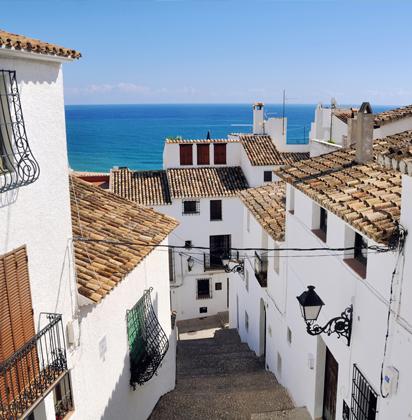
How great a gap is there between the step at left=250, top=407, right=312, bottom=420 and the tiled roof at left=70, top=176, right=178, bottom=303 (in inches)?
193

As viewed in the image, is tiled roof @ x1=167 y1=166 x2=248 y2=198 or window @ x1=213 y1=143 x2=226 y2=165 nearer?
tiled roof @ x1=167 y1=166 x2=248 y2=198

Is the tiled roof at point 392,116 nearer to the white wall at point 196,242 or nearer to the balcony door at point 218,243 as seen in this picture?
the white wall at point 196,242

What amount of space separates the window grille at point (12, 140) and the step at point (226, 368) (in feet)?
40.4

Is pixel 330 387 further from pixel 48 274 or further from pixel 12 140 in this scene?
pixel 12 140

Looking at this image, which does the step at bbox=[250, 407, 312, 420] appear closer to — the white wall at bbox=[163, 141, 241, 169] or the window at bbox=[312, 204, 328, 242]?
the window at bbox=[312, 204, 328, 242]

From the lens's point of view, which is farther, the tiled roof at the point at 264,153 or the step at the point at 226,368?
the tiled roof at the point at 264,153

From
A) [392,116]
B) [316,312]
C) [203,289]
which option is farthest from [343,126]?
[316,312]

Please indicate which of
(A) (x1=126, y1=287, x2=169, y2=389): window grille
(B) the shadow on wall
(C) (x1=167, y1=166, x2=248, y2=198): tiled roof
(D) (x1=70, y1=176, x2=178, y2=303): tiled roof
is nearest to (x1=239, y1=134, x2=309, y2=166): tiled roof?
(C) (x1=167, y1=166, x2=248, y2=198): tiled roof

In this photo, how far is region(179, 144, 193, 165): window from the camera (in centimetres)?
2947

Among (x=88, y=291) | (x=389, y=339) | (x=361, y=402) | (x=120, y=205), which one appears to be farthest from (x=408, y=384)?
(x=120, y=205)

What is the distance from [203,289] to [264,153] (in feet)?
29.8

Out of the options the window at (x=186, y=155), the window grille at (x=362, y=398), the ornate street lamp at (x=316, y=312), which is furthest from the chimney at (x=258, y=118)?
the window grille at (x=362, y=398)

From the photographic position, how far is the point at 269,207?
53.5 feet

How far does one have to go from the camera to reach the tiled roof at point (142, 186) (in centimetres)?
2736
